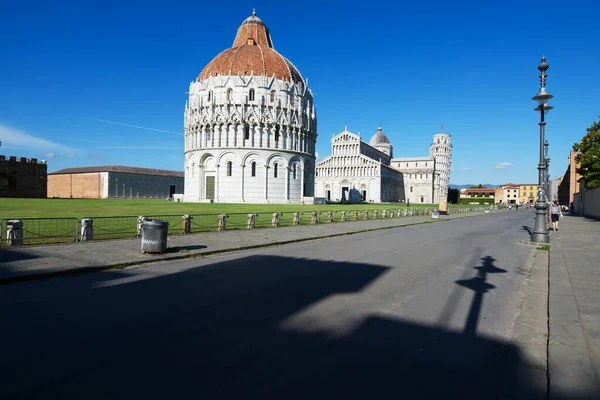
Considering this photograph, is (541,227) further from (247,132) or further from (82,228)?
(247,132)

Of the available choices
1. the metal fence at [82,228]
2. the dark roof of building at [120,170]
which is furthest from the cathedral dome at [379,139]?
the metal fence at [82,228]

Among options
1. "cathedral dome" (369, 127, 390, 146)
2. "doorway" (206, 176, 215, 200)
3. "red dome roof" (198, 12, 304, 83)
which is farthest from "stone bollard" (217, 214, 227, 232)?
"cathedral dome" (369, 127, 390, 146)

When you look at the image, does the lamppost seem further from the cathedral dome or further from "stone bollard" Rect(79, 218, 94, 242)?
the cathedral dome

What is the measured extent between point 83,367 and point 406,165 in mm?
134896

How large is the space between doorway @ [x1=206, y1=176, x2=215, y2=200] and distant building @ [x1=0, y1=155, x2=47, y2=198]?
984 inches

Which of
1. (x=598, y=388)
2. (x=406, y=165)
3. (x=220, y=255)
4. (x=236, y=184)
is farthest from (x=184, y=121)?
(x=406, y=165)

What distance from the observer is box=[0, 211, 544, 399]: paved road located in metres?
3.64

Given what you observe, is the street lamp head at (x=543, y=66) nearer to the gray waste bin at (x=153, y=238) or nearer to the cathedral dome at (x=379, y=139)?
the gray waste bin at (x=153, y=238)

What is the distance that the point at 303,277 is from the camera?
8594 millimetres

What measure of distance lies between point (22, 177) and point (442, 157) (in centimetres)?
12308

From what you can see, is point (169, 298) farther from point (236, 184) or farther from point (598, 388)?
point (236, 184)

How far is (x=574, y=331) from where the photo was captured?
516 cm

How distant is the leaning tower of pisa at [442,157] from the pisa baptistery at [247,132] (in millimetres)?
81642

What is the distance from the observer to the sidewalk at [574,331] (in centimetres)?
375
